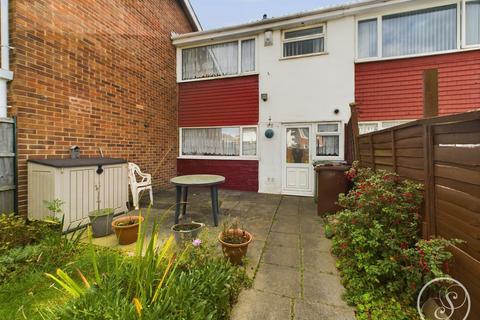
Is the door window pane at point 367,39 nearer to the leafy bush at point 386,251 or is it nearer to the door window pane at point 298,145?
the door window pane at point 298,145

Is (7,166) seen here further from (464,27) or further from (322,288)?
(464,27)

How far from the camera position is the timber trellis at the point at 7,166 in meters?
3.27

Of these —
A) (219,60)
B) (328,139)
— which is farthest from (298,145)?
(219,60)

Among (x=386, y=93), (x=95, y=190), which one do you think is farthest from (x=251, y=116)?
(x=95, y=190)

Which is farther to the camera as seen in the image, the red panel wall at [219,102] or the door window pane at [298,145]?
the red panel wall at [219,102]

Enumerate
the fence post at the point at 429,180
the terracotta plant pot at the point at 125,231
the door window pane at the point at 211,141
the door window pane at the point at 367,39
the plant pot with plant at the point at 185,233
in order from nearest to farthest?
1. the fence post at the point at 429,180
2. the plant pot with plant at the point at 185,233
3. the terracotta plant pot at the point at 125,231
4. the door window pane at the point at 367,39
5. the door window pane at the point at 211,141

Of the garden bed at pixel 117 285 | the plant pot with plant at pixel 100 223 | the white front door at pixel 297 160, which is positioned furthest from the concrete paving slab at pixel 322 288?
the white front door at pixel 297 160

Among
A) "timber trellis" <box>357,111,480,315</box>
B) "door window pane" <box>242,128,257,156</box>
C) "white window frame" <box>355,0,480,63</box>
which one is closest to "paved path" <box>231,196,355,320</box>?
"timber trellis" <box>357,111,480,315</box>

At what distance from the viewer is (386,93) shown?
582 cm

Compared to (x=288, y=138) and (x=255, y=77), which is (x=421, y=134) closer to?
(x=288, y=138)

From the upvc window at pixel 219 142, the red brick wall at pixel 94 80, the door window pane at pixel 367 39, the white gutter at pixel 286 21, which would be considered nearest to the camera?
the red brick wall at pixel 94 80

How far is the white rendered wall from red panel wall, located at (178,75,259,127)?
0.38 m

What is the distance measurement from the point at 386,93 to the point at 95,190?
290 inches

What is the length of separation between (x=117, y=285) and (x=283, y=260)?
189cm
